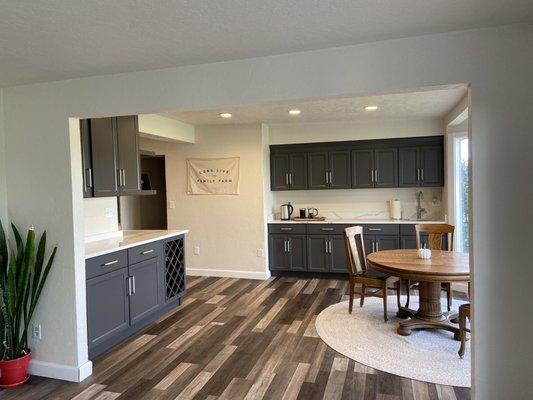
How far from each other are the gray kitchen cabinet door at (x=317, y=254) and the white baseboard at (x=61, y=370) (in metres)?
3.52

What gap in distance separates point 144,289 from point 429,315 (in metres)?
2.81

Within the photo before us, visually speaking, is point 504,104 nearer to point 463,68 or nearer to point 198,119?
point 463,68

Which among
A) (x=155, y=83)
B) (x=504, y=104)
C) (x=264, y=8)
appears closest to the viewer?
(x=264, y=8)

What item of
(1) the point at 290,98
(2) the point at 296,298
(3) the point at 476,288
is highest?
(1) the point at 290,98

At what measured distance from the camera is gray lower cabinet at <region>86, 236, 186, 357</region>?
10.6 feet

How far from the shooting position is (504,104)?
6.44 feet

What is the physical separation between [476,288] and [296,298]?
3.06 m

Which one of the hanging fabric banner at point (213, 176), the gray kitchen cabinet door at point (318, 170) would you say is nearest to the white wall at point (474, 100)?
the hanging fabric banner at point (213, 176)

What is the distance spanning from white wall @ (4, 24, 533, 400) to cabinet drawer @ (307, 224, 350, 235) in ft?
12.0

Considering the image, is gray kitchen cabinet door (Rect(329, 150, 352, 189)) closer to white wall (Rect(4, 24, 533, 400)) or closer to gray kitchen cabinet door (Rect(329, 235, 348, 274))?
gray kitchen cabinet door (Rect(329, 235, 348, 274))

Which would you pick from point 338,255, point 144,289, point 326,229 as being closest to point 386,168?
point 326,229

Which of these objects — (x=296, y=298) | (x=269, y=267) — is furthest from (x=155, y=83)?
(x=269, y=267)

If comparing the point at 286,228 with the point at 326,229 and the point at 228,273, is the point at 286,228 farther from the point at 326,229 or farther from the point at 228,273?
the point at 228,273

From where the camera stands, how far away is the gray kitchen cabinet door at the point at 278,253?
19.7 feet
